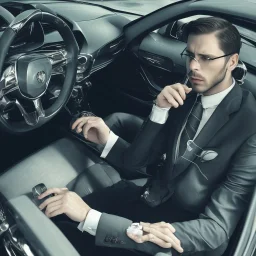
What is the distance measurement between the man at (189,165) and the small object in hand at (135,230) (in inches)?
0.7

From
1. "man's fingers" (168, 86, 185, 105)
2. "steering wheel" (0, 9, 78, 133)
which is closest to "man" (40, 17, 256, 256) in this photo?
"man's fingers" (168, 86, 185, 105)

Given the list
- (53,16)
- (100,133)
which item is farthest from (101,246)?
(53,16)

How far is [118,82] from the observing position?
3469mm

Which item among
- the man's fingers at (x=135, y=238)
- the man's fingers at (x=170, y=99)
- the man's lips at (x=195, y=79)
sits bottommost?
the man's fingers at (x=135, y=238)

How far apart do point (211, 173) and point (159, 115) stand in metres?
0.43

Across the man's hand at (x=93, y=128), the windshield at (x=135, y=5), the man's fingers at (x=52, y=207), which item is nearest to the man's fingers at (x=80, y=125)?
the man's hand at (x=93, y=128)

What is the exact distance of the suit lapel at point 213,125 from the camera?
77.1 inches

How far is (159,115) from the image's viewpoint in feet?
7.15

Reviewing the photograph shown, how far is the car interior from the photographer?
170 cm

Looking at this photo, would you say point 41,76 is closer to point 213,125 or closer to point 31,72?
point 31,72

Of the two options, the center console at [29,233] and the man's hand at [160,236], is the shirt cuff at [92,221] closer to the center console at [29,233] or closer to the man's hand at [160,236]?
the man's hand at [160,236]

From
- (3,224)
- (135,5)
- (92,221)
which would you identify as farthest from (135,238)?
(135,5)

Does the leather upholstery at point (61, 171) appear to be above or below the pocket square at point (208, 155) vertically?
below

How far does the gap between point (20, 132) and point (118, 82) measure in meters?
1.56
